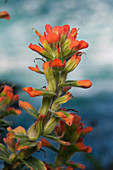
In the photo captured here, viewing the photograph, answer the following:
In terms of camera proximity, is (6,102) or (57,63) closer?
(57,63)

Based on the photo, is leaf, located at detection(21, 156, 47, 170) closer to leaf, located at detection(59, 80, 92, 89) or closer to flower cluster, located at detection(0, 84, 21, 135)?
leaf, located at detection(59, 80, 92, 89)

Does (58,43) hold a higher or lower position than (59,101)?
higher

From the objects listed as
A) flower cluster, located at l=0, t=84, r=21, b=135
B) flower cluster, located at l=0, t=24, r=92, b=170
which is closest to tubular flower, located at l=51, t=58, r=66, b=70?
flower cluster, located at l=0, t=24, r=92, b=170

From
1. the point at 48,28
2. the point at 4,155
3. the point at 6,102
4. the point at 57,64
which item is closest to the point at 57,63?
the point at 57,64

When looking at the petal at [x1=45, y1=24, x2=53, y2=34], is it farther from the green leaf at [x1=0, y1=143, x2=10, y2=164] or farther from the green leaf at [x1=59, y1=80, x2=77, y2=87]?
the green leaf at [x1=0, y1=143, x2=10, y2=164]

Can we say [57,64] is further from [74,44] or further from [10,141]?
[10,141]

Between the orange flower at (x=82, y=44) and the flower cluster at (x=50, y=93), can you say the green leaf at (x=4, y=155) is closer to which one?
the flower cluster at (x=50, y=93)

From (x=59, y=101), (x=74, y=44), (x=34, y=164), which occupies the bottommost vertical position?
(x=34, y=164)

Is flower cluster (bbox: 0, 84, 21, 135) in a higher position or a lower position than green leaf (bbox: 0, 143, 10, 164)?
higher

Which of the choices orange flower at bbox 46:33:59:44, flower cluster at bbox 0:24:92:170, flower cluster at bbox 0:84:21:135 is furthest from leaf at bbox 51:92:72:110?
flower cluster at bbox 0:84:21:135

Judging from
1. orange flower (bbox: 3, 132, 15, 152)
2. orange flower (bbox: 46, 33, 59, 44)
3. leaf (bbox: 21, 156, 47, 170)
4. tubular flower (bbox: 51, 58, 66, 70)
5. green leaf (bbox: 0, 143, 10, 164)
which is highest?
orange flower (bbox: 46, 33, 59, 44)

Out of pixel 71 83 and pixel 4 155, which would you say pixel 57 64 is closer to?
pixel 71 83

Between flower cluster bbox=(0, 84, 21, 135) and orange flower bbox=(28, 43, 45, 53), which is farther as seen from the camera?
flower cluster bbox=(0, 84, 21, 135)
